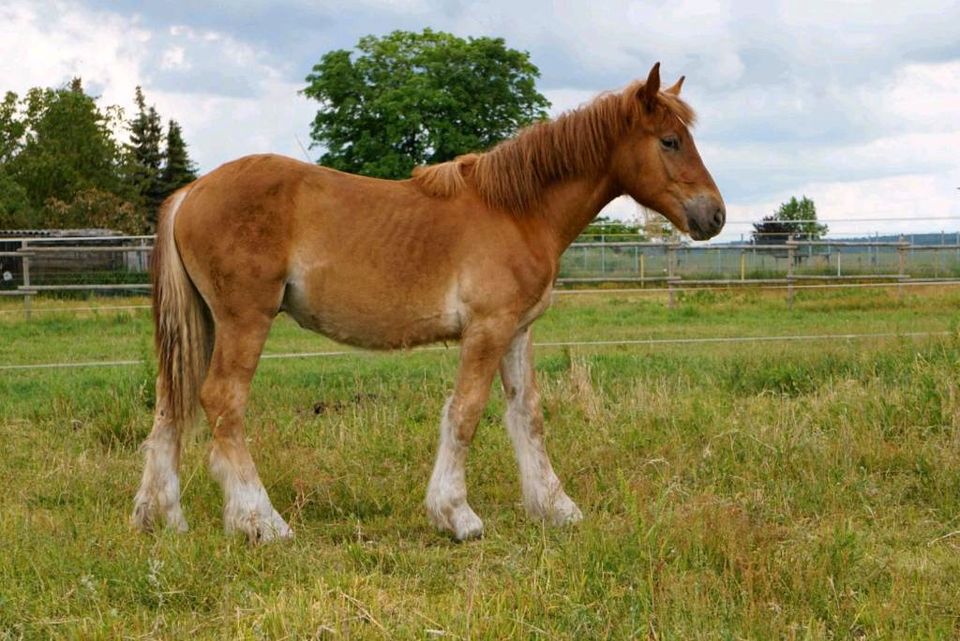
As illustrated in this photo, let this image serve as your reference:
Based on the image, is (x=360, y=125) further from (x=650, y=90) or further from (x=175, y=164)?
(x=650, y=90)

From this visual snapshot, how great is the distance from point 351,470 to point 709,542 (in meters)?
2.59

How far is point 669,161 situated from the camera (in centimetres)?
546

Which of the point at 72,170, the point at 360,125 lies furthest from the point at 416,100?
the point at 72,170

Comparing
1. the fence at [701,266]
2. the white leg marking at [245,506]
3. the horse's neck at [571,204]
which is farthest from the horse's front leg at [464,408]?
A: the fence at [701,266]

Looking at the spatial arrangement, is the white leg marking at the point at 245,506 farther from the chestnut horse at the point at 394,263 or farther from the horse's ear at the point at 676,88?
the horse's ear at the point at 676,88

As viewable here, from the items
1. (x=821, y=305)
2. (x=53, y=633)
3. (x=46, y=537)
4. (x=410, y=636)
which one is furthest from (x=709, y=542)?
(x=821, y=305)

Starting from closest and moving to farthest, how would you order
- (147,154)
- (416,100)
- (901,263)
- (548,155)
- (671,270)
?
(548,155)
(671,270)
(901,263)
(416,100)
(147,154)

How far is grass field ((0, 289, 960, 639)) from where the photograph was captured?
12.0 ft

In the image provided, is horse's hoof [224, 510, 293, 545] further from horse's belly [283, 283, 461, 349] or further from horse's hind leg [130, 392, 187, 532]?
horse's belly [283, 283, 461, 349]

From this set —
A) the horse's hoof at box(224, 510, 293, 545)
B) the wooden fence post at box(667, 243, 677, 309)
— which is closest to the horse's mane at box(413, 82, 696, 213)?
the horse's hoof at box(224, 510, 293, 545)

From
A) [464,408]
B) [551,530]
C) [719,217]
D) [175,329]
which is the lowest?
[551,530]

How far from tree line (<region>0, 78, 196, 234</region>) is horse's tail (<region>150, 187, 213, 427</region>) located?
35.9 metres

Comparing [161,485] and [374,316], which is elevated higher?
[374,316]

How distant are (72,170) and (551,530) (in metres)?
43.2
